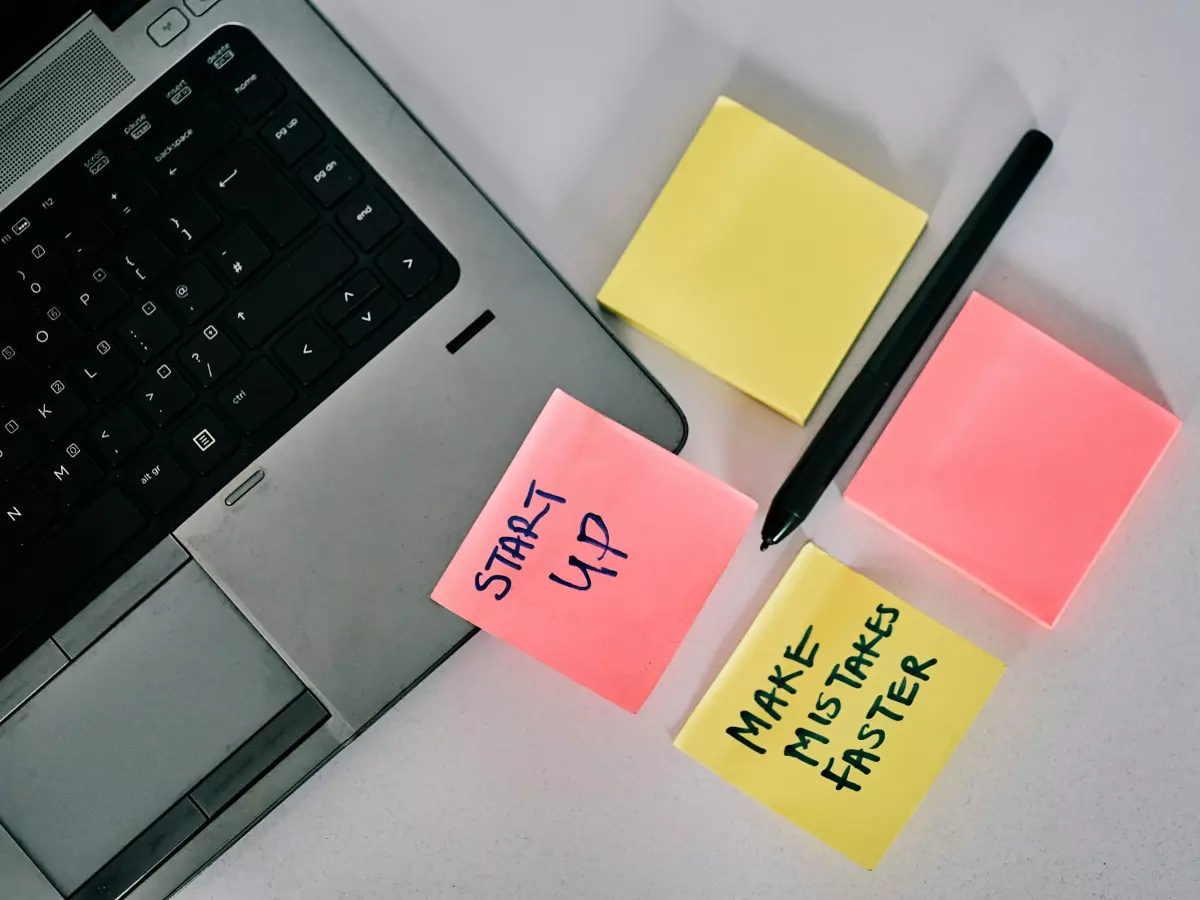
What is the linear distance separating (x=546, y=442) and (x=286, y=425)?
0.13 metres

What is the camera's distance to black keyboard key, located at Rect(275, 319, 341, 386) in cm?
46

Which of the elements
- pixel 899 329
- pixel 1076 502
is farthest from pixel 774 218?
pixel 1076 502

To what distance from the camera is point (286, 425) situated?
459 millimetres

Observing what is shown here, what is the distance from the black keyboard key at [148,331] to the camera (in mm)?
457

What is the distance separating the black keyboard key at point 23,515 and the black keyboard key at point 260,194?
0.17m

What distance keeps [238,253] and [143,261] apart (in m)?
0.05

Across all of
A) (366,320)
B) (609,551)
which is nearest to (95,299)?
(366,320)

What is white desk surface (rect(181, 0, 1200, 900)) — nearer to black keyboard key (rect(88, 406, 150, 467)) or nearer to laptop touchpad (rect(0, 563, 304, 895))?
laptop touchpad (rect(0, 563, 304, 895))

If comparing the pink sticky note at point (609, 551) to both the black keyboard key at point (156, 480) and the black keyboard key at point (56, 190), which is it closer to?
the black keyboard key at point (156, 480)

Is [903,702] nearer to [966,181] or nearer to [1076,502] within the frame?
[1076,502]

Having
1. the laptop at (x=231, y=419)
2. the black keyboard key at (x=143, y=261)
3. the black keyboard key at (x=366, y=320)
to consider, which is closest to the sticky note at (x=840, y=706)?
the laptop at (x=231, y=419)

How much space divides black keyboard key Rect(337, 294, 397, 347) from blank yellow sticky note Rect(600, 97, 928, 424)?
0.35 ft

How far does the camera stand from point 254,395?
46 centimetres

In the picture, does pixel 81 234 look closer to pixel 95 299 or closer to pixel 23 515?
pixel 95 299
